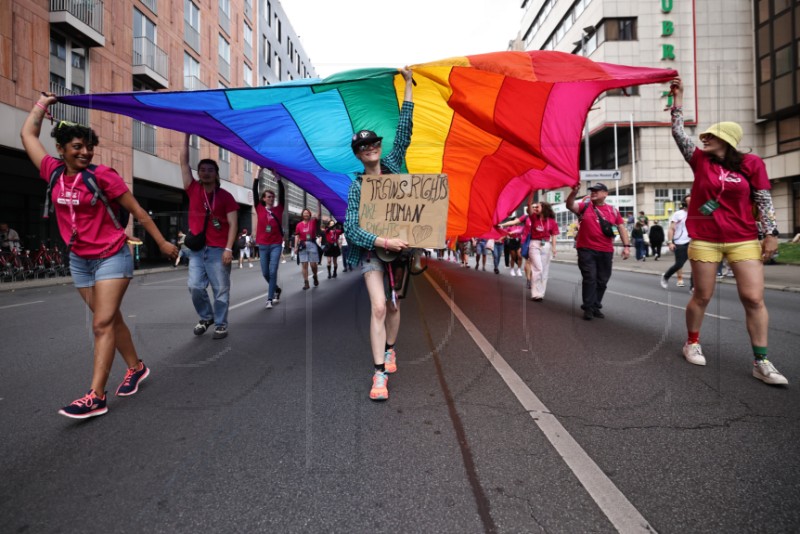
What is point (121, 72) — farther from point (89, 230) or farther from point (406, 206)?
point (406, 206)

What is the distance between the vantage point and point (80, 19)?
15.9m

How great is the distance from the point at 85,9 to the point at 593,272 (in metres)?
20.9

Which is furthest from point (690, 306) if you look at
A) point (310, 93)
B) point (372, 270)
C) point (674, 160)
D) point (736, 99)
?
point (736, 99)

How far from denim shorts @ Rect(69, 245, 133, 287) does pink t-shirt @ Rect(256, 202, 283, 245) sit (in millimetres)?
4233

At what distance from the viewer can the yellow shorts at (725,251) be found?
3359 millimetres

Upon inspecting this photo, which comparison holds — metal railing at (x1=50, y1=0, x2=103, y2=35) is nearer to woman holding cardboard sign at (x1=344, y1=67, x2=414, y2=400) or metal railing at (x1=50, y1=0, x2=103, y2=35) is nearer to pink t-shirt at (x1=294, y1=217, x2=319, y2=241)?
pink t-shirt at (x1=294, y1=217, x2=319, y2=241)

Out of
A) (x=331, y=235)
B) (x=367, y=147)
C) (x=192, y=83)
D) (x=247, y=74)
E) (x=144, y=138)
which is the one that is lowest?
(x=367, y=147)

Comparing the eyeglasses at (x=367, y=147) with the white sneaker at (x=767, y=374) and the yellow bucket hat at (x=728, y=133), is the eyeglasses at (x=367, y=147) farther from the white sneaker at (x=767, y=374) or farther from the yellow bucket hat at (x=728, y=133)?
the white sneaker at (x=767, y=374)

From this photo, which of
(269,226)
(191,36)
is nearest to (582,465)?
(269,226)

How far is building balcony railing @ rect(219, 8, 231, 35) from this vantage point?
28.5 meters

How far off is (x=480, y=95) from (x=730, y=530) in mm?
4205

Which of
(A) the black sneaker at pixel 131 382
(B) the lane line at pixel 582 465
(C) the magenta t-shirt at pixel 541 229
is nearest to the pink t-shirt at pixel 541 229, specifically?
(C) the magenta t-shirt at pixel 541 229

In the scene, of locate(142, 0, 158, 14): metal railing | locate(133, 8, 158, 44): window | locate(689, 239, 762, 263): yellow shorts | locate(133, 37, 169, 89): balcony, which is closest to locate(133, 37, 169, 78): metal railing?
locate(133, 37, 169, 89): balcony

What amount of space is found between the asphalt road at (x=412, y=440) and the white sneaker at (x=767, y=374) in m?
0.07
